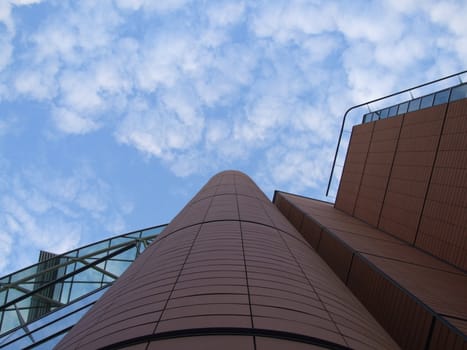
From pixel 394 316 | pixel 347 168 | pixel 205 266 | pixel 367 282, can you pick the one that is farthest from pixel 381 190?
pixel 205 266

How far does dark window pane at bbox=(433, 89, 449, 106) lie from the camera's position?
18434 millimetres

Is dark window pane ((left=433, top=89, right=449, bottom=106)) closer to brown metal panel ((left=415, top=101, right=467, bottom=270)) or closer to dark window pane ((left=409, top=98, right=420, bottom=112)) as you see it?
brown metal panel ((left=415, top=101, right=467, bottom=270))

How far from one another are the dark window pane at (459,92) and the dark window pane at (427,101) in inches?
66.4

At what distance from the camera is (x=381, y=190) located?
2241 cm

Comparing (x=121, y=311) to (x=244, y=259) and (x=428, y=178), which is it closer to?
(x=244, y=259)

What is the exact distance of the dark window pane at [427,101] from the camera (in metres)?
19.7

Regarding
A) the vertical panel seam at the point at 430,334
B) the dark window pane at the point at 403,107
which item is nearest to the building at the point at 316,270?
the vertical panel seam at the point at 430,334

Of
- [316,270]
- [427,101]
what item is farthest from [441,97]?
[316,270]

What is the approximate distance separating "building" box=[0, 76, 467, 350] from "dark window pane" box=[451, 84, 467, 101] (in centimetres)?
6

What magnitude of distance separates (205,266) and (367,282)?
8058mm

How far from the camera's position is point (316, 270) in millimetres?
9078

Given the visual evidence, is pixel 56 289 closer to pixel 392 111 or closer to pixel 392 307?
pixel 392 307

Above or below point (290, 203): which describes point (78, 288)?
below

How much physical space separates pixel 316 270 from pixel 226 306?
415 centimetres
